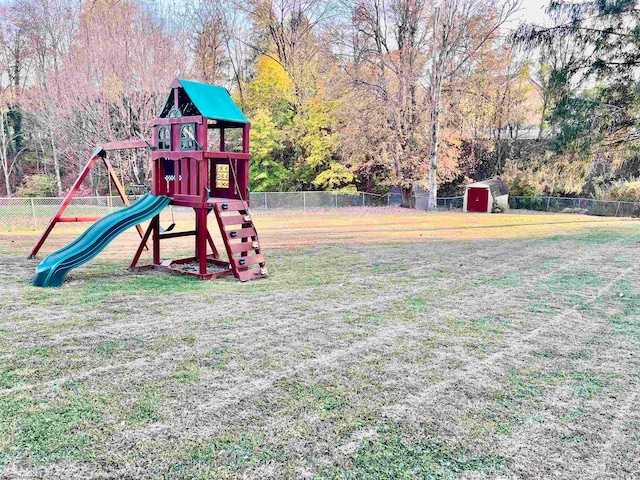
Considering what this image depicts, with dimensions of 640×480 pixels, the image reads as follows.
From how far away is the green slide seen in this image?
20.4ft

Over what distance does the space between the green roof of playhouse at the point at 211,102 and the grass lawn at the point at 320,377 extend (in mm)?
2559

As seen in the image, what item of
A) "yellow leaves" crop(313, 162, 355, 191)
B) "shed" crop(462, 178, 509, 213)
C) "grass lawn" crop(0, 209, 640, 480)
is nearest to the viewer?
"grass lawn" crop(0, 209, 640, 480)

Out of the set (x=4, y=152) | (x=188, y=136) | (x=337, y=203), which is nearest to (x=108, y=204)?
(x=337, y=203)

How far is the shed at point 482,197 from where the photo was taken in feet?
83.7

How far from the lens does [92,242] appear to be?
656 cm

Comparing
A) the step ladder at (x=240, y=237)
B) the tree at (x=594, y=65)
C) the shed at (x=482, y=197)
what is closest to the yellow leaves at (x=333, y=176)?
the shed at (x=482, y=197)

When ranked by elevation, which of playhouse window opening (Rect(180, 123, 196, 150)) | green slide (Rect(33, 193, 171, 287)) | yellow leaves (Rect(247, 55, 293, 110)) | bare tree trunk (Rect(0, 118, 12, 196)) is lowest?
green slide (Rect(33, 193, 171, 287))

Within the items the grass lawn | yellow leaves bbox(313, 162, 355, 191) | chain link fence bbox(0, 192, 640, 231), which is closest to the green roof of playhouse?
the grass lawn

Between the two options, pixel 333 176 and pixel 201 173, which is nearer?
pixel 201 173

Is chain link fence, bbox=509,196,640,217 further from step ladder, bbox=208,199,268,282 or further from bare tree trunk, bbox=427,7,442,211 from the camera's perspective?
step ladder, bbox=208,199,268,282

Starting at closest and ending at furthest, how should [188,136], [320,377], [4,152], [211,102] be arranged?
[320,377] → [188,136] → [211,102] → [4,152]

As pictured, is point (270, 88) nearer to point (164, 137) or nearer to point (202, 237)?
point (164, 137)

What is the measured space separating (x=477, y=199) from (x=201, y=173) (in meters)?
21.6

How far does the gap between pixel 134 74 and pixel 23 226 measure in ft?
29.7
